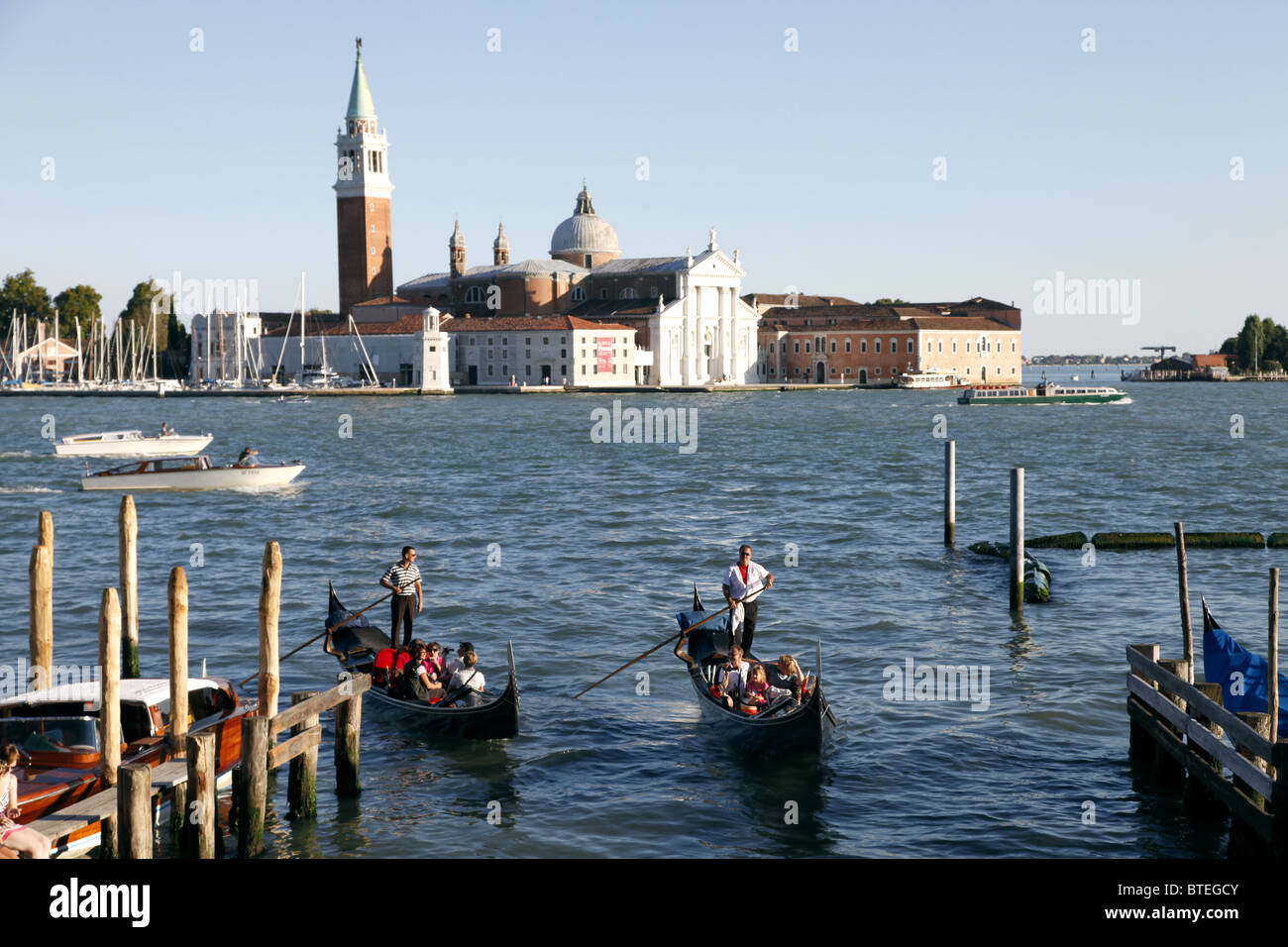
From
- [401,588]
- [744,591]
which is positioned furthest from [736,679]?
[401,588]

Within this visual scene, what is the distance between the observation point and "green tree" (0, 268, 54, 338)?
9388 centimetres

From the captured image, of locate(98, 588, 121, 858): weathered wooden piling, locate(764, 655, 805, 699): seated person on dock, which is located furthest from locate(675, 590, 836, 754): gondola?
locate(98, 588, 121, 858): weathered wooden piling

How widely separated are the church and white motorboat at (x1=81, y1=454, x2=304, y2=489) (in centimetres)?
5671

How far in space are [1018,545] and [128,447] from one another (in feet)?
102

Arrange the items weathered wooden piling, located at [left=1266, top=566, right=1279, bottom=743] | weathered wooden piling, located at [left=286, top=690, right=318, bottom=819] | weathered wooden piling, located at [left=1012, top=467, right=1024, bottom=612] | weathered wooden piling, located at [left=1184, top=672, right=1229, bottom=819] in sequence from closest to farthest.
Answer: weathered wooden piling, located at [left=1266, top=566, right=1279, bottom=743]
weathered wooden piling, located at [left=1184, top=672, right=1229, bottom=819]
weathered wooden piling, located at [left=286, top=690, right=318, bottom=819]
weathered wooden piling, located at [left=1012, top=467, right=1024, bottom=612]

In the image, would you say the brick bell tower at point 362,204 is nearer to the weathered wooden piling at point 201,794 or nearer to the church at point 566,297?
the church at point 566,297

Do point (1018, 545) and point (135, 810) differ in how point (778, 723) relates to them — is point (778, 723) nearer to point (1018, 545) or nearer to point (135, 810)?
point (135, 810)

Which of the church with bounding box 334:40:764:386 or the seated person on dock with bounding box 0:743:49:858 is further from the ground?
the church with bounding box 334:40:764:386

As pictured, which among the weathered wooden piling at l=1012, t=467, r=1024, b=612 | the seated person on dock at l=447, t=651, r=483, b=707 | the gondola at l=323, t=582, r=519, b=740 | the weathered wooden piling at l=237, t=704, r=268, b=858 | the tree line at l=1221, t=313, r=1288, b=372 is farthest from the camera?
the tree line at l=1221, t=313, r=1288, b=372

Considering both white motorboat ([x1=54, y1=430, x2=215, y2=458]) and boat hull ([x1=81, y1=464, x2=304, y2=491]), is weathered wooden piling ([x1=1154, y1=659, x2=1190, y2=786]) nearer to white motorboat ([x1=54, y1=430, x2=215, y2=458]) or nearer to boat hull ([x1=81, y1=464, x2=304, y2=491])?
boat hull ([x1=81, y1=464, x2=304, y2=491])

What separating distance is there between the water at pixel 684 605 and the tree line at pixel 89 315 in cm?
5897
